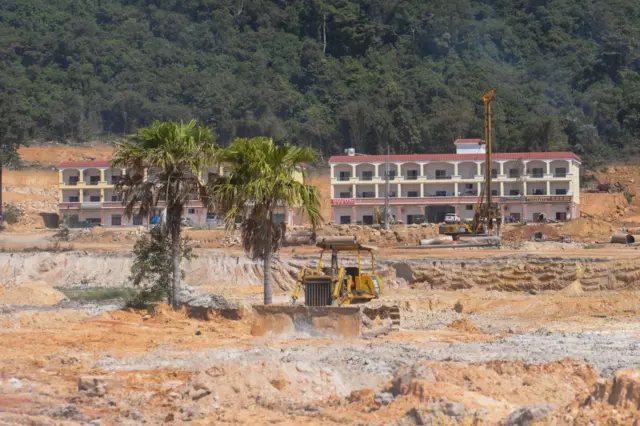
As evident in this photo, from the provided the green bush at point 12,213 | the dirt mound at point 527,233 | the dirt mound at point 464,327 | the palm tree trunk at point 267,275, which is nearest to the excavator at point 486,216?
the dirt mound at point 527,233

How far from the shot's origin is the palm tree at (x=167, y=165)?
31312mm

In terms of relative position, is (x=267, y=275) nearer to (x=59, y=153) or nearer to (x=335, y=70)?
(x=59, y=153)

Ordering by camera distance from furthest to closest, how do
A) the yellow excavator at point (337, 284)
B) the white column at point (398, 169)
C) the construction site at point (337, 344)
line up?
1. the white column at point (398, 169)
2. the yellow excavator at point (337, 284)
3. the construction site at point (337, 344)

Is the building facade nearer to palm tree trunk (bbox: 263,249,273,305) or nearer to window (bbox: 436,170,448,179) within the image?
window (bbox: 436,170,448,179)

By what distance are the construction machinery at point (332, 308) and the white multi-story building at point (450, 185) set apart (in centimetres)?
6547

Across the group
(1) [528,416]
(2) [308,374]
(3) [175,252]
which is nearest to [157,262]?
(3) [175,252]

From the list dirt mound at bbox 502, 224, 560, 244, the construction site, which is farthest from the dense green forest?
the construction site

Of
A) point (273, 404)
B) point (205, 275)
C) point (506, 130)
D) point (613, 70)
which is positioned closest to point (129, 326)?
point (273, 404)

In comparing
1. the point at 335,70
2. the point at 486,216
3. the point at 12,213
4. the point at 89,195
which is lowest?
the point at 12,213

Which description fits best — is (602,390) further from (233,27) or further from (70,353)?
(233,27)

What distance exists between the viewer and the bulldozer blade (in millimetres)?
27297

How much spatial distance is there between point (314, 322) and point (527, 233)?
51884 millimetres

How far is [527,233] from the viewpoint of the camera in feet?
252

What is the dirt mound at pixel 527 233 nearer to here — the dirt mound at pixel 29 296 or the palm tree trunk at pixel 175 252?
the dirt mound at pixel 29 296
